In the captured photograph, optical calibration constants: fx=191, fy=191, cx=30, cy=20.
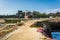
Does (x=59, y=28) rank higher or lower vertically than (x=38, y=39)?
lower

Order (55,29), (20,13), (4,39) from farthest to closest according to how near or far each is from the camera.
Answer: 1. (20,13)
2. (55,29)
3. (4,39)

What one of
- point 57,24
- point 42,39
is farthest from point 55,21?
point 42,39

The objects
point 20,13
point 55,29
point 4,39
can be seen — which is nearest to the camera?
point 4,39

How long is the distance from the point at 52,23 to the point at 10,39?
27.7 metres

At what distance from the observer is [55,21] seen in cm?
4856

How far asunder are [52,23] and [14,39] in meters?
27.4

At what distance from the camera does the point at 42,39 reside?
21.4 meters

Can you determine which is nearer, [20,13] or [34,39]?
[34,39]

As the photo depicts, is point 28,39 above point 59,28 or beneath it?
above

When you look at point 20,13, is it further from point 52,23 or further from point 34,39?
point 34,39

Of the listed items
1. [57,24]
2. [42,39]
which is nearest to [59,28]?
[57,24]

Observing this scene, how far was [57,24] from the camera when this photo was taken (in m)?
48.2

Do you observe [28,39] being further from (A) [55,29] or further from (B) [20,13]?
(B) [20,13]

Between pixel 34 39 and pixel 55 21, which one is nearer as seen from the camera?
pixel 34 39
